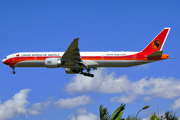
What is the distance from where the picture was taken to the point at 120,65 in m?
52.6

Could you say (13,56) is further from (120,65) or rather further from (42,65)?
(120,65)

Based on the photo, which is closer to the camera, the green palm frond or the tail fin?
the green palm frond

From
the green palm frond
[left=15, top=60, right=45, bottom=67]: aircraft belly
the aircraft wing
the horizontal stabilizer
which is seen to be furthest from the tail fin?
the green palm frond

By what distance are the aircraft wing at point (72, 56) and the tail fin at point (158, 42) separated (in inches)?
540

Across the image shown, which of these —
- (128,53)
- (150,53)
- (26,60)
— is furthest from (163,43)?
(26,60)

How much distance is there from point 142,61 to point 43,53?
818 inches

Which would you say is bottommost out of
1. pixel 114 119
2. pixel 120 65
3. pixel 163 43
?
pixel 114 119

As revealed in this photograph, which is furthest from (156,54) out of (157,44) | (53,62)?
(53,62)

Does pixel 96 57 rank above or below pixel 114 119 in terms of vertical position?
above

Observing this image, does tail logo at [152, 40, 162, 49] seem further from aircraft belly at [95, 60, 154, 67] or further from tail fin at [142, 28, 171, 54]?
aircraft belly at [95, 60, 154, 67]

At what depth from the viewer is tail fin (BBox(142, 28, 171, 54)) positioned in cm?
5319

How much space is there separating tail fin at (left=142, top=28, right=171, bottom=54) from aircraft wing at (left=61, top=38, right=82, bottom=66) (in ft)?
45.0

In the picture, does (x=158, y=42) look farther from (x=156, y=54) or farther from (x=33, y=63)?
(x=33, y=63)

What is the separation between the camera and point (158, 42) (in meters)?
53.2
